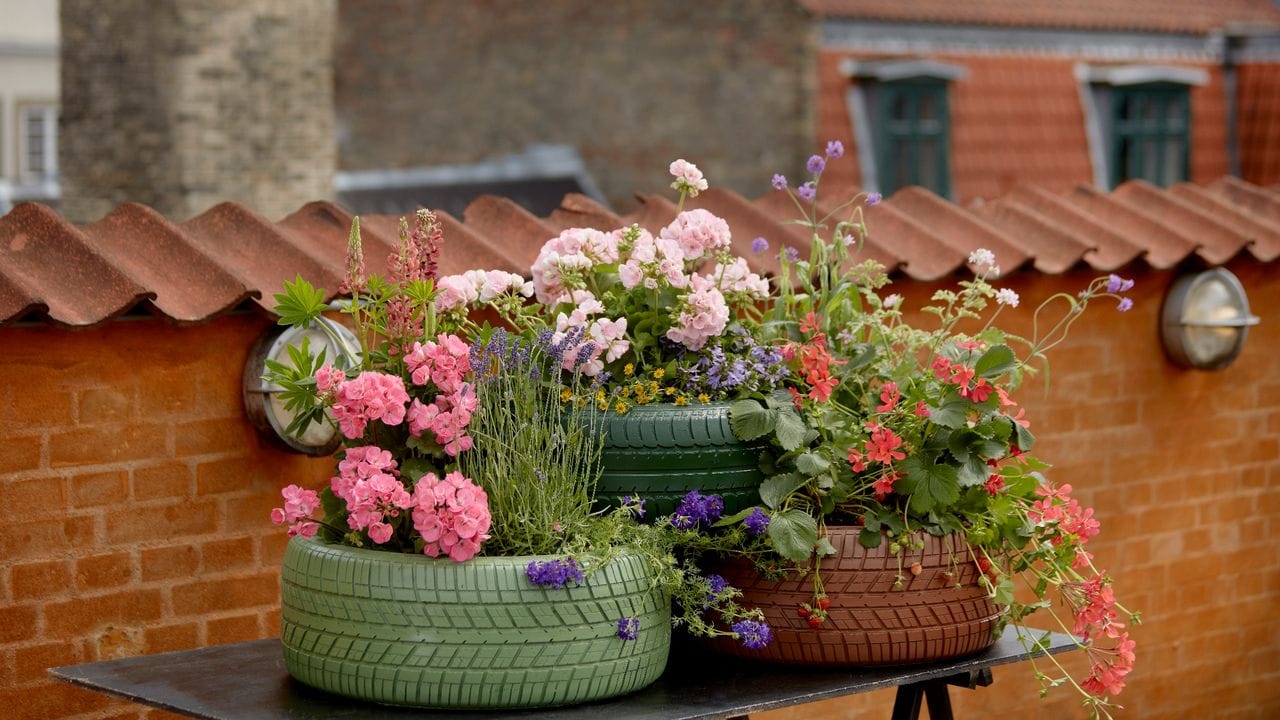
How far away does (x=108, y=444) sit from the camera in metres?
3.39

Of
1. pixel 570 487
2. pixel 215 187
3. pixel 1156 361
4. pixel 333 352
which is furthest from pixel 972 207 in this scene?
pixel 215 187

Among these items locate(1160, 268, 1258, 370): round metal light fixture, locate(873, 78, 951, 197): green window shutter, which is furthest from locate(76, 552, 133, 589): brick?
locate(873, 78, 951, 197): green window shutter

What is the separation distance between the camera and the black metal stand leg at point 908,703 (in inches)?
130

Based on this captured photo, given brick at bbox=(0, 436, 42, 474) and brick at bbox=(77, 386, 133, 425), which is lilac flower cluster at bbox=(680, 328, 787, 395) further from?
brick at bbox=(0, 436, 42, 474)

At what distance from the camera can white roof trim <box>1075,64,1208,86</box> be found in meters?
20.7

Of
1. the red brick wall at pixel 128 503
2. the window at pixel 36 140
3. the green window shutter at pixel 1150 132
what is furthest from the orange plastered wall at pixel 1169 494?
the window at pixel 36 140

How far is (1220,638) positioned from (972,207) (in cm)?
156

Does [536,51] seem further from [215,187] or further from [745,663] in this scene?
[745,663]

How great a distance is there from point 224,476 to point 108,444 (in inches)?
9.9

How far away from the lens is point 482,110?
21000 mm

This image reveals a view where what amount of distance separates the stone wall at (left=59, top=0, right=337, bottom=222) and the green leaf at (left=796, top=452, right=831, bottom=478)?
12.6 metres

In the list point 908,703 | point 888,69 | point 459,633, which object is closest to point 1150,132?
point 888,69

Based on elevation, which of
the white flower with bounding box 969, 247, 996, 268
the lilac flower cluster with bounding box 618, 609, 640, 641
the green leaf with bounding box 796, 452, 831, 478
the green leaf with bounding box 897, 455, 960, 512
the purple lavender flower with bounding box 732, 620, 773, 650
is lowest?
the purple lavender flower with bounding box 732, 620, 773, 650

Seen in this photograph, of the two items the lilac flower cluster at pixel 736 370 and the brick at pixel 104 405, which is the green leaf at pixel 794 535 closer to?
the lilac flower cluster at pixel 736 370
